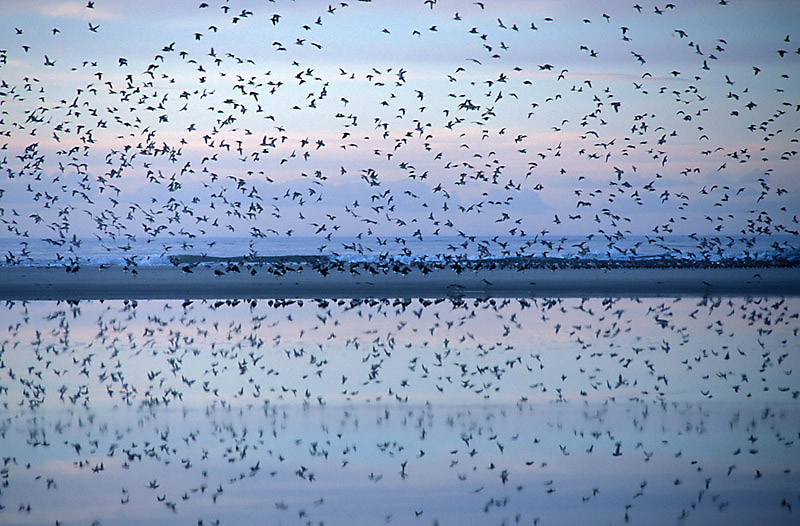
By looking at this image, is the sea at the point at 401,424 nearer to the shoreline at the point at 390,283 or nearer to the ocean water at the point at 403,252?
the shoreline at the point at 390,283

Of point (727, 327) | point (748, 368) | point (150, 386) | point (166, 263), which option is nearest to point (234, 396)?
point (150, 386)

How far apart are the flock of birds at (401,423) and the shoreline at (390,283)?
37.4 feet

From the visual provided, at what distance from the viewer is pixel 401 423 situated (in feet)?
38.8

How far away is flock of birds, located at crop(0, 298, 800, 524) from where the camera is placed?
8.67 metres

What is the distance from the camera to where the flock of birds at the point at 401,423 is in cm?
867

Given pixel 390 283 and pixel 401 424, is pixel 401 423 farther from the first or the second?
pixel 390 283

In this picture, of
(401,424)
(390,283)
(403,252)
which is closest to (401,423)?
(401,424)

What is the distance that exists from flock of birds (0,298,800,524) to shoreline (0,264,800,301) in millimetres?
11401

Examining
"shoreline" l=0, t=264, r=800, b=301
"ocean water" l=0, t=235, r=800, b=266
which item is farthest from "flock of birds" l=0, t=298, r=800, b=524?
"ocean water" l=0, t=235, r=800, b=266

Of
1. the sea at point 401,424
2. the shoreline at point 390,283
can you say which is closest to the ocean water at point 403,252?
the shoreline at point 390,283

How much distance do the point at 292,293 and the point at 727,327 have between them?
17.1 m

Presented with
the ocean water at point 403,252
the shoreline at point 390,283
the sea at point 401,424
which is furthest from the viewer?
the ocean water at point 403,252

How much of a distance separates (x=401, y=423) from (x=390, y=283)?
25.6 metres

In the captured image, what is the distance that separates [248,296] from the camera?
3250 centimetres
